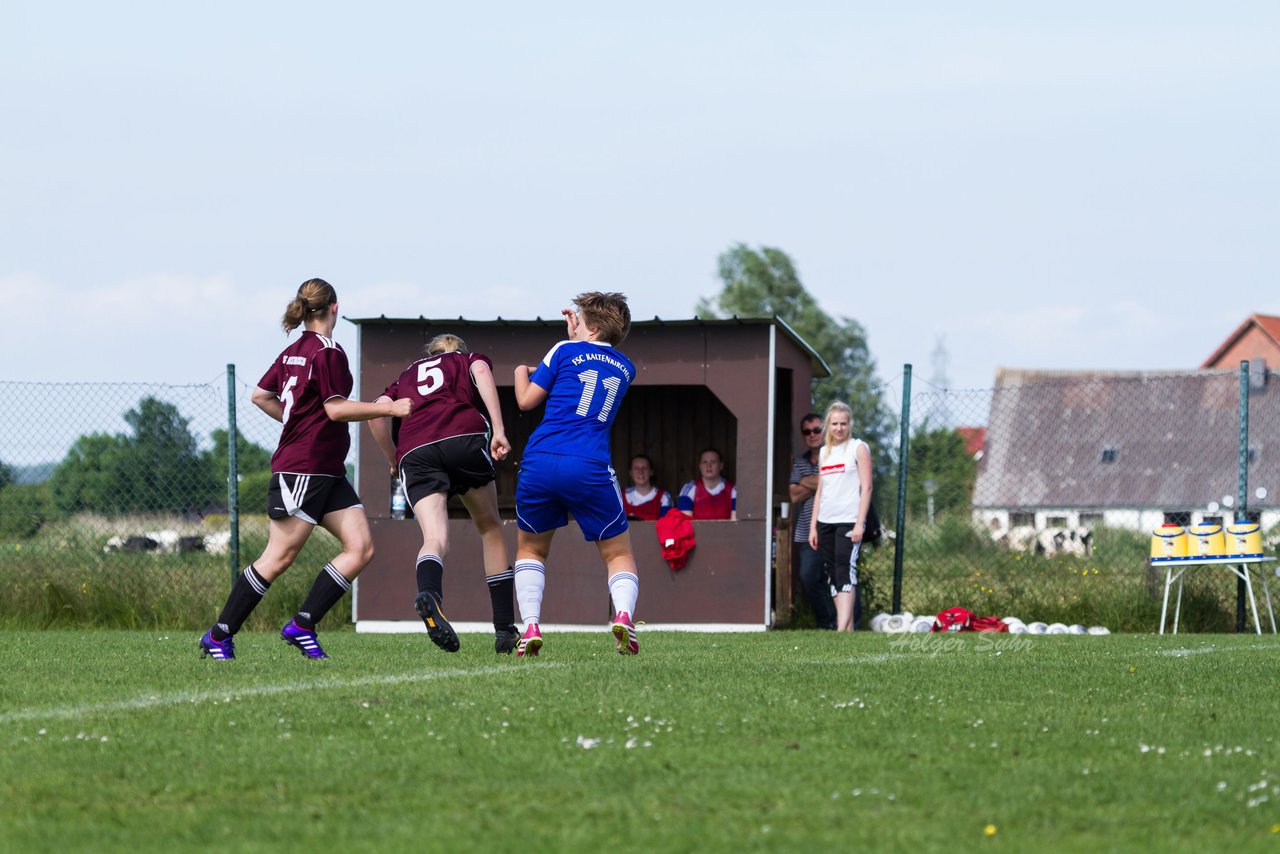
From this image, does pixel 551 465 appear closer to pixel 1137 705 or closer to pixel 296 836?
pixel 1137 705

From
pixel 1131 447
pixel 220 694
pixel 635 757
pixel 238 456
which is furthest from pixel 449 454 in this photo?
pixel 1131 447

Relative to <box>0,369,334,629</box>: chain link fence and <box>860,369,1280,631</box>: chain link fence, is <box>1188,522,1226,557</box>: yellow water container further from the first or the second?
<box>0,369,334,629</box>: chain link fence

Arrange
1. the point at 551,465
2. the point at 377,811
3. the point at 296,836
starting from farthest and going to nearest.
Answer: the point at 551,465 < the point at 377,811 < the point at 296,836

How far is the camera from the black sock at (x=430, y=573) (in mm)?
7789

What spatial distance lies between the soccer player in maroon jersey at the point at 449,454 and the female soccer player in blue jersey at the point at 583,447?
432mm

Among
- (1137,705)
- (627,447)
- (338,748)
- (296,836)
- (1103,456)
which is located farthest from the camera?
(1103,456)

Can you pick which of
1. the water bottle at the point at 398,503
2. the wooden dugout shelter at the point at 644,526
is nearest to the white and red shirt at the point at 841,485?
the wooden dugout shelter at the point at 644,526

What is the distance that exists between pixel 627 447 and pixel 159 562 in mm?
4906

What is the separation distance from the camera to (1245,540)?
40.2ft

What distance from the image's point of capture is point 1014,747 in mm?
4625

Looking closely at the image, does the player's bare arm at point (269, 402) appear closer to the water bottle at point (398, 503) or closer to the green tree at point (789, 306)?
the water bottle at point (398, 503)

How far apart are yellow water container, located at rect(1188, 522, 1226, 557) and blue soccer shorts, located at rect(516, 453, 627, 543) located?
6.57 metres

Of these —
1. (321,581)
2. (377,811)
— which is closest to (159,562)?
(321,581)

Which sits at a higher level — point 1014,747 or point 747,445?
point 747,445
